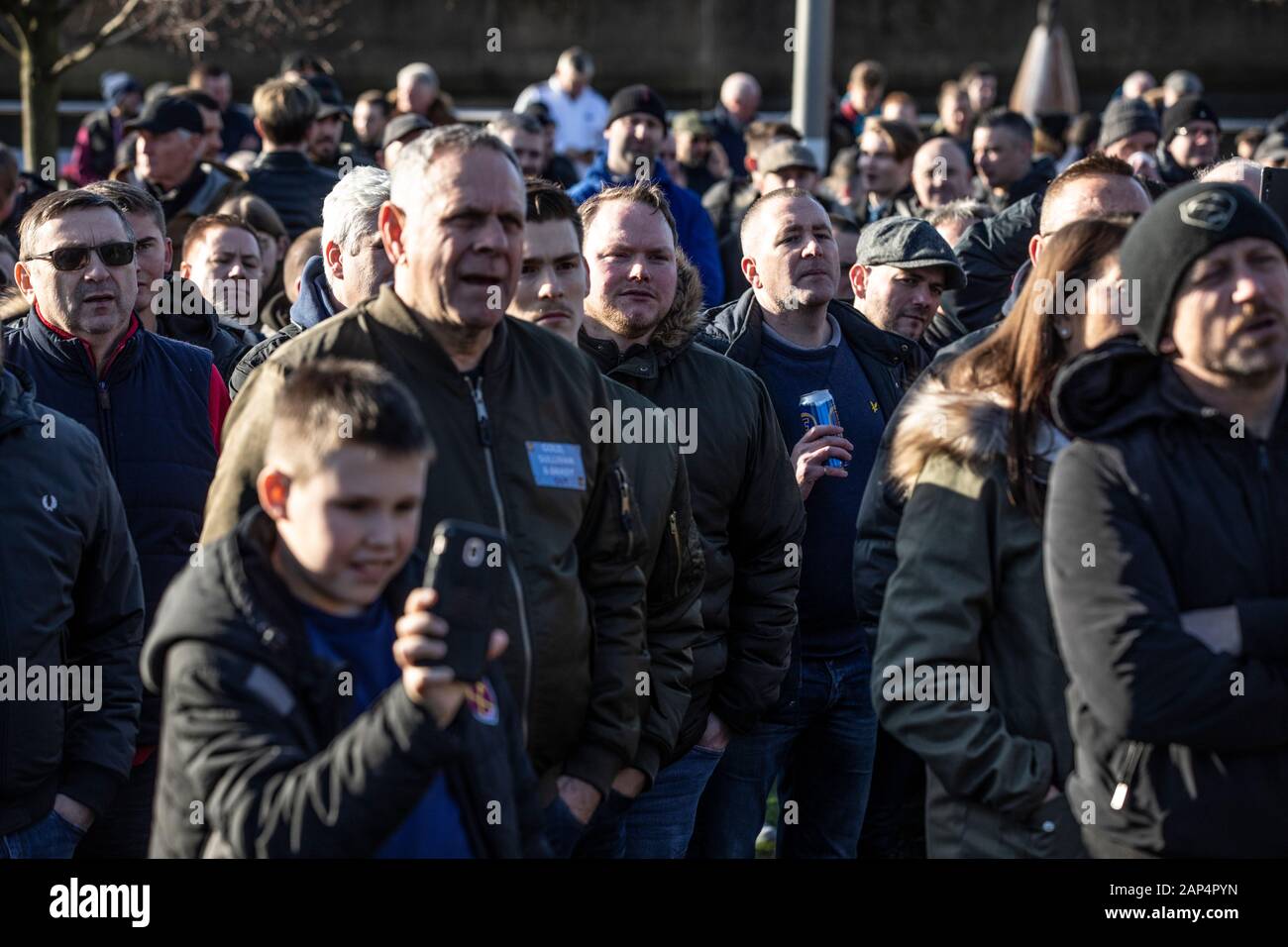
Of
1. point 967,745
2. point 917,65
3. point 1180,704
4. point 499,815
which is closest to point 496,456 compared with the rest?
point 499,815

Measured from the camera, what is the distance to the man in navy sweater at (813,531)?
521 centimetres

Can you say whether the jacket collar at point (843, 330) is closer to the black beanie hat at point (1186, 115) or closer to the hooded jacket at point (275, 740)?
the hooded jacket at point (275, 740)

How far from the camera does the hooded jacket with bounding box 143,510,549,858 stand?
279 cm

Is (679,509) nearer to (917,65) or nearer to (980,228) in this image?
(980,228)

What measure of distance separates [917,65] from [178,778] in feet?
71.1

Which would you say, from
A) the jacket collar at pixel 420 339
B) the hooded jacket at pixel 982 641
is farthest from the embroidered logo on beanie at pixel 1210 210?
the jacket collar at pixel 420 339

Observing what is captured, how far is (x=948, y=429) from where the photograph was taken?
12.0 ft

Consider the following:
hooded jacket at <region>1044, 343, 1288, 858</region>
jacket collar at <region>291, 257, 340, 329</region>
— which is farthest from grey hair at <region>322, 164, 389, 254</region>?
hooded jacket at <region>1044, 343, 1288, 858</region>

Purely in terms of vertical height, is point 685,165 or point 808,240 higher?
point 685,165

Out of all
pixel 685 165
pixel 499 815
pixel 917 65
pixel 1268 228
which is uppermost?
pixel 917 65

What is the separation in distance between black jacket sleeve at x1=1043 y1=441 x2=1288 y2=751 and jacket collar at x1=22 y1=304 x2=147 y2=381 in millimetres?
2982

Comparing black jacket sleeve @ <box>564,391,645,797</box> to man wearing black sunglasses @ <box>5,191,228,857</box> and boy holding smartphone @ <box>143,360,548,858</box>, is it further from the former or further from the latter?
man wearing black sunglasses @ <box>5,191,228,857</box>

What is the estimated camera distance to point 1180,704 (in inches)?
123

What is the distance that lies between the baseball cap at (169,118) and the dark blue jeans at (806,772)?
5084mm
